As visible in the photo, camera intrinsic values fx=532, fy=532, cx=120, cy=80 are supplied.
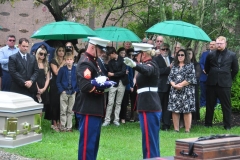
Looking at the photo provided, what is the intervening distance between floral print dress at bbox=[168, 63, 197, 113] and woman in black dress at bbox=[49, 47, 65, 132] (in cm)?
248

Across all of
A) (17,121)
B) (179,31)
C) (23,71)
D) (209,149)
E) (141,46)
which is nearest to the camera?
(209,149)

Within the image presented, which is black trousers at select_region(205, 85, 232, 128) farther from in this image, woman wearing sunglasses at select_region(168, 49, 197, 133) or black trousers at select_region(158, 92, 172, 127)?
black trousers at select_region(158, 92, 172, 127)

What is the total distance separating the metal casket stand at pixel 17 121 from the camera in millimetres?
4625

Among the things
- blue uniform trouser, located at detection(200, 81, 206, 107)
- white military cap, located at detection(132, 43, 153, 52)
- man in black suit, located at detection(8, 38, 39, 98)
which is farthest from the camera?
blue uniform trouser, located at detection(200, 81, 206, 107)

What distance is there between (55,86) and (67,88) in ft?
1.14

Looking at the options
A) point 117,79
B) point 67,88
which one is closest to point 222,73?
point 117,79

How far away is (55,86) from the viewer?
11.7 m

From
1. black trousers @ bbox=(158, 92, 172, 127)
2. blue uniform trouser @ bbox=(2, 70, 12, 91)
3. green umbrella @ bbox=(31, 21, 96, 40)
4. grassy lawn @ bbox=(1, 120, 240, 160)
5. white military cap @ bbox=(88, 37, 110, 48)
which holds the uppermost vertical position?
green umbrella @ bbox=(31, 21, 96, 40)

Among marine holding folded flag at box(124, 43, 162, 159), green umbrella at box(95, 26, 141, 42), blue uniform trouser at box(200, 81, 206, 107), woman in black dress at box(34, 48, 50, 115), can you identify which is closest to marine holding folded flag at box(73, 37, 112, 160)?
marine holding folded flag at box(124, 43, 162, 159)

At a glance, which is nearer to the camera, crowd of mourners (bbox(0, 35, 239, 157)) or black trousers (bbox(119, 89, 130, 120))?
crowd of mourners (bbox(0, 35, 239, 157))

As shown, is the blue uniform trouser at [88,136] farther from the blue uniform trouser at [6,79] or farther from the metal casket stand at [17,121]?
the blue uniform trouser at [6,79]

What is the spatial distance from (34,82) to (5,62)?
5.07ft

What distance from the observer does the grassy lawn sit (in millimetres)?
8867

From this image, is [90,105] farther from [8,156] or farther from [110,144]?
[110,144]
